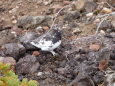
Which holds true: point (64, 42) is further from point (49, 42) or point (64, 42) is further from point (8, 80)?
point (8, 80)

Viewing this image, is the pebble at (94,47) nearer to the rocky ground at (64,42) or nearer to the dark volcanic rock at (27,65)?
the rocky ground at (64,42)

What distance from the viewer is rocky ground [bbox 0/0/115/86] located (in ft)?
15.1

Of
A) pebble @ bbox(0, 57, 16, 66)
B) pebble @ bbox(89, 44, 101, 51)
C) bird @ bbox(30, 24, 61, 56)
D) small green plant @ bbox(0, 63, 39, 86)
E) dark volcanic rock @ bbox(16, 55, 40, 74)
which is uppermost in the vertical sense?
small green plant @ bbox(0, 63, 39, 86)

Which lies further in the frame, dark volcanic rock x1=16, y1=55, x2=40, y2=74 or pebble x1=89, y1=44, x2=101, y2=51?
pebble x1=89, y1=44, x2=101, y2=51

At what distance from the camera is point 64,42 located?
554 centimetres

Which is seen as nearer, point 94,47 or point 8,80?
point 8,80

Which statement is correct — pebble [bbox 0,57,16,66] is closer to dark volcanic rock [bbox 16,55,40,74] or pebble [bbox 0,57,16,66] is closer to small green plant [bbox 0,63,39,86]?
dark volcanic rock [bbox 16,55,40,74]

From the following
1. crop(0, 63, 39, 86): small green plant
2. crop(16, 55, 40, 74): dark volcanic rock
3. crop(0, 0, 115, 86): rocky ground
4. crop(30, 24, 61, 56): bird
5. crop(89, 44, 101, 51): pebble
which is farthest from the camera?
crop(89, 44, 101, 51): pebble

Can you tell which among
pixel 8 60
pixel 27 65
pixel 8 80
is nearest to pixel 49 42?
pixel 27 65

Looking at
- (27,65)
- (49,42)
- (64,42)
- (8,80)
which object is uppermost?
(8,80)

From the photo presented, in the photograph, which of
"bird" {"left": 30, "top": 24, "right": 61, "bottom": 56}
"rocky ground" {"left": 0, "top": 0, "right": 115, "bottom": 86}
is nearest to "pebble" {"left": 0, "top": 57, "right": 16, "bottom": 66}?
"rocky ground" {"left": 0, "top": 0, "right": 115, "bottom": 86}

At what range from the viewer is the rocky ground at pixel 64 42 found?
15.1 ft

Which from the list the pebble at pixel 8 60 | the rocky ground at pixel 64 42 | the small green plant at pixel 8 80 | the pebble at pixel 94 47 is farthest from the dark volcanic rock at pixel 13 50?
the small green plant at pixel 8 80

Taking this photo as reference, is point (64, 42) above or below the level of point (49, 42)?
below
